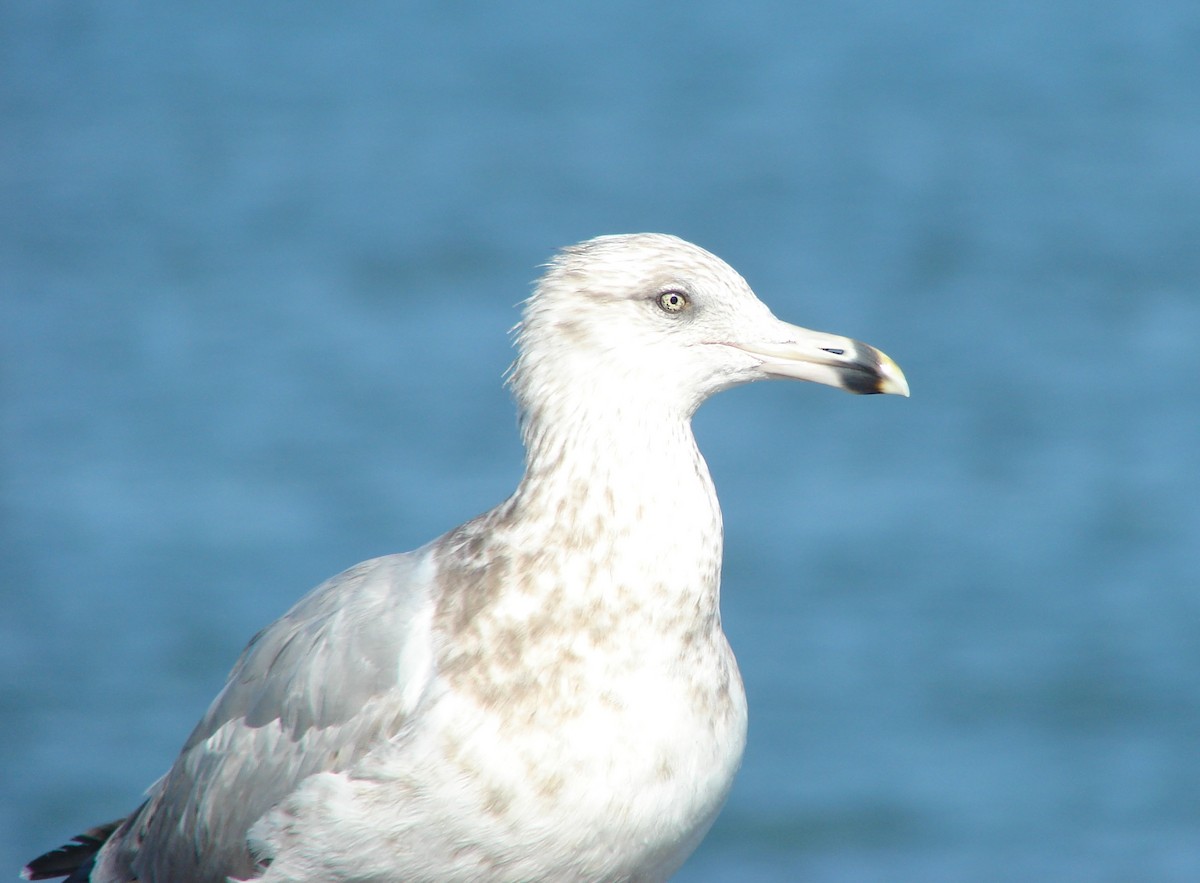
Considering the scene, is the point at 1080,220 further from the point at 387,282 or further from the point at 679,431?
the point at 679,431

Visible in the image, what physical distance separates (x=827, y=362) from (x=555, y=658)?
101 centimetres

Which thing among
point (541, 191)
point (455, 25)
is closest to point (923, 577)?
point (541, 191)

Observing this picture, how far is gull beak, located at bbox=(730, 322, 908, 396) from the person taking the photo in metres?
4.28

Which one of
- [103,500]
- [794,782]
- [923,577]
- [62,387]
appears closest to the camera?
[794,782]

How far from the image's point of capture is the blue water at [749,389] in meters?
13.7

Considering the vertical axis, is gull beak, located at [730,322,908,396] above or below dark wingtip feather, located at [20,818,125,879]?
above

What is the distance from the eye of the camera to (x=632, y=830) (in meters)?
3.98

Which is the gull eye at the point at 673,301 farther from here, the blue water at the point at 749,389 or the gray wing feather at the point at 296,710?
the blue water at the point at 749,389

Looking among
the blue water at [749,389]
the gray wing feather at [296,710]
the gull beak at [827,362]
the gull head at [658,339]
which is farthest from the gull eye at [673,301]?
the blue water at [749,389]

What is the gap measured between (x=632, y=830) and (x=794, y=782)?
9426 mm

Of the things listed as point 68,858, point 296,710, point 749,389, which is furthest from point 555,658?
point 749,389

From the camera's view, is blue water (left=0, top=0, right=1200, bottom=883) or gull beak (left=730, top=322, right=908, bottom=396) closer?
gull beak (left=730, top=322, right=908, bottom=396)

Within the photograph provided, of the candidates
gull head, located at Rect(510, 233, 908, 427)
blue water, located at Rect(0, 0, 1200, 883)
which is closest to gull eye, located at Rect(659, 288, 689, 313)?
gull head, located at Rect(510, 233, 908, 427)

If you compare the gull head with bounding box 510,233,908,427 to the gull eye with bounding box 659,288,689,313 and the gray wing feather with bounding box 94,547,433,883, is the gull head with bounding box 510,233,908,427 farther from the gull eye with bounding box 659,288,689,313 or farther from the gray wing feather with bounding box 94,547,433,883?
the gray wing feather with bounding box 94,547,433,883
